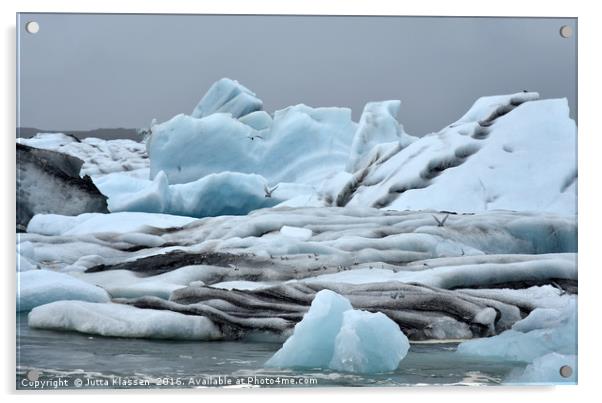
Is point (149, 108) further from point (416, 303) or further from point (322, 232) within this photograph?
point (416, 303)

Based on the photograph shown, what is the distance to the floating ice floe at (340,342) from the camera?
14.1 feet

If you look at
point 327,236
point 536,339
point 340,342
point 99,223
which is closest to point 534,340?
point 536,339

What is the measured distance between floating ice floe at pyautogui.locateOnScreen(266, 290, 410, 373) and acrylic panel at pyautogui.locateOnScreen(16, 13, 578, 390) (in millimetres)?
12

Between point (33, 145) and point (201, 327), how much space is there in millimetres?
1335

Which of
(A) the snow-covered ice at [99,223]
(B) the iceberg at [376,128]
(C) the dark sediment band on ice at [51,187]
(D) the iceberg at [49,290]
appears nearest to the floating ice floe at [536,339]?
(B) the iceberg at [376,128]

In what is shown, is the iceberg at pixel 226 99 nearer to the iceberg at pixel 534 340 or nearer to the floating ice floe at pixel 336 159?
the floating ice floe at pixel 336 159

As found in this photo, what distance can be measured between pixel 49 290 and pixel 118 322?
0.40 m

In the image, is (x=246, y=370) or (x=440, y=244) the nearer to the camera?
(x=246, y=370)

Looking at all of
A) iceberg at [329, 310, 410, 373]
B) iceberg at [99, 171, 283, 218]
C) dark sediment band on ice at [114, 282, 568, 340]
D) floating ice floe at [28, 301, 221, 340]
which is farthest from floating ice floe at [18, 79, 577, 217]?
iceberg at [329, 310, 410, 373]

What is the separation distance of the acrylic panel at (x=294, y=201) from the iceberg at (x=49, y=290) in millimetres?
12

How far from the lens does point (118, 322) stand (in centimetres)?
436

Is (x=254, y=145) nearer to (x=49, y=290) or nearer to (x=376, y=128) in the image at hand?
(x=376, y=128)
